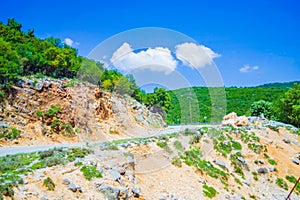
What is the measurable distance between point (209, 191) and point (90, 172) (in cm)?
625

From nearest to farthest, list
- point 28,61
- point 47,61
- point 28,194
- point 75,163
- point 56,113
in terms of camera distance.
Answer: point 28,194 < point 75,163 < point 56,113 < point 28,61 < point 47,61

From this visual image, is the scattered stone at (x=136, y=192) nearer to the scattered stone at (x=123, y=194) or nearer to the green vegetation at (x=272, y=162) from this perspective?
the scattered stone at (x=123, y=194)

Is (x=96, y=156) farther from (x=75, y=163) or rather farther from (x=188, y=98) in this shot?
(x=188, y=98)

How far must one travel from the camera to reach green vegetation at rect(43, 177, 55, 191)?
31.2 feet

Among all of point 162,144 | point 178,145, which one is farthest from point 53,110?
point 178,145

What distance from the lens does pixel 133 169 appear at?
43.9ft

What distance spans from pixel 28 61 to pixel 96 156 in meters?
16.2

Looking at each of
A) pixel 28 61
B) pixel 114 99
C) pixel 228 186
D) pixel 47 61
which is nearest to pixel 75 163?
pixel 228 186

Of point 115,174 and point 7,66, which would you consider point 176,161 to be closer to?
point 115,174

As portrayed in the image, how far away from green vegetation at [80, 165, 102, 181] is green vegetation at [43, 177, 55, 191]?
1.53 m

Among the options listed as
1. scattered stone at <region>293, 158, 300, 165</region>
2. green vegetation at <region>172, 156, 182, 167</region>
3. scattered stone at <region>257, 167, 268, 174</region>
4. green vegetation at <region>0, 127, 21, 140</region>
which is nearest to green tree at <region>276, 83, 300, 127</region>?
scattered stone at <region>293, 158, 300, 165</region>

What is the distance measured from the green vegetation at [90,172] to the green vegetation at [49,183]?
5.03ft

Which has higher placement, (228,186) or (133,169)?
(133,169)

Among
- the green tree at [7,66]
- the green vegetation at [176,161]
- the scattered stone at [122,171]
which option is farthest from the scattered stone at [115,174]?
the green tree at [7,66]
